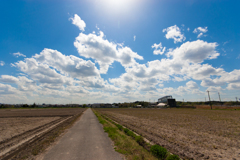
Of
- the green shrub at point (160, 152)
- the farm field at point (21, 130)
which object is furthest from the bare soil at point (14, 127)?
the green shrub at point (160, 152)

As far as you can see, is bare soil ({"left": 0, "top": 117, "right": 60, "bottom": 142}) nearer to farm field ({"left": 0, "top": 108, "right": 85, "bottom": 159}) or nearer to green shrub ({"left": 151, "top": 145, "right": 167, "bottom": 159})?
farm field ({"left": 0, "top": 108, "right": 85, "bottom": 159})

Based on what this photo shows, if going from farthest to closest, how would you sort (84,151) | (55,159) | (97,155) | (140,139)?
(140,139) → (84,151) → (97,155) → (55,159)

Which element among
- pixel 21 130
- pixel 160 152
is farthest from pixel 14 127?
pixel 160 152

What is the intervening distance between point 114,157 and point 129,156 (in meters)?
0.95

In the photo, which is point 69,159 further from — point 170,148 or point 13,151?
point 170,148

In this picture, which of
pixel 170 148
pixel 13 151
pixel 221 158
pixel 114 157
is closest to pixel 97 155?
pixel 114 157

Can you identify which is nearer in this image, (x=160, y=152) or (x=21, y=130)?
(x=160, y=152)

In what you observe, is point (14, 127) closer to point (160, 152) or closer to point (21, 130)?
point (21, 130)

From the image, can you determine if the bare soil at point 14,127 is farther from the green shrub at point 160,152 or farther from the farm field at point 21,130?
the green shrub at point 160,152

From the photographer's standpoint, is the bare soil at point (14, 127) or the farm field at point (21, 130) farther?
the bare soil at point (14, 127)

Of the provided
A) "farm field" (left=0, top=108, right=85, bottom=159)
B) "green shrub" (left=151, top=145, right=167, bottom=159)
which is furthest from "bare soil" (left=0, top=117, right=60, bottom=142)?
"green shrub" (left=151, top=145, right=167, bottom=159)

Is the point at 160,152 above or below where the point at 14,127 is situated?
above

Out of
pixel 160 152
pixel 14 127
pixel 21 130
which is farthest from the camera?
pixel 14 127

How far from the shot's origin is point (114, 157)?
282 inches
